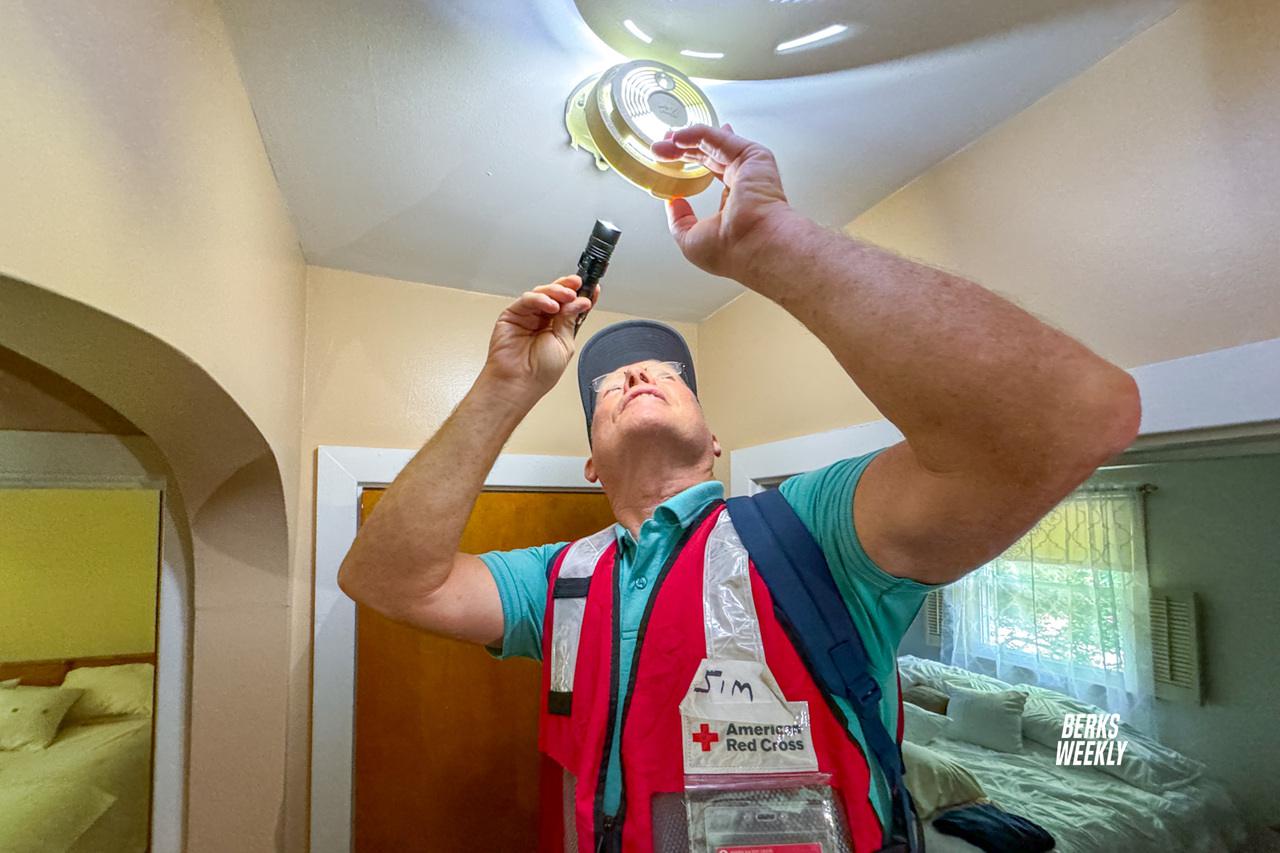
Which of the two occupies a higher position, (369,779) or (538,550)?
(538,550)

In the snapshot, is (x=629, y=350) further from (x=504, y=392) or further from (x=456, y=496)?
(x=456, y=496)

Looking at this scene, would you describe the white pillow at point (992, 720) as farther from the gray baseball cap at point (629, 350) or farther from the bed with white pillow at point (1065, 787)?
the gray baseball cap at point (629, 350)

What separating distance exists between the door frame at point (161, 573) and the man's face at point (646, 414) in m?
0.82

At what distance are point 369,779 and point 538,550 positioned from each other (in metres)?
0.67

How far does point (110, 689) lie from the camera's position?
2.68 meters

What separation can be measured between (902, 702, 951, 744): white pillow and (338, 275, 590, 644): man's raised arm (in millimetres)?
1951

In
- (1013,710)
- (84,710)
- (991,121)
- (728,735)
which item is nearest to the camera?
(728,735)

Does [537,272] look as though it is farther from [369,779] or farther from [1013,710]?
[1013,710]

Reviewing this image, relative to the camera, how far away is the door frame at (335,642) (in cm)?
112

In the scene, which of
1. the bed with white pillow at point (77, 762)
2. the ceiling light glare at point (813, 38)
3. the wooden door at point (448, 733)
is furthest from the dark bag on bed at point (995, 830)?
the bed with white pillow at point (77, 762)

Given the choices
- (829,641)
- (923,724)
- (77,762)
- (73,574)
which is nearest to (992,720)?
(923,724)

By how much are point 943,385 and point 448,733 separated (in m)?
1.24

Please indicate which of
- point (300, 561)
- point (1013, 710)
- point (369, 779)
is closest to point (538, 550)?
point (300, 561)

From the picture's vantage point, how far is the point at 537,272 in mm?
1290
